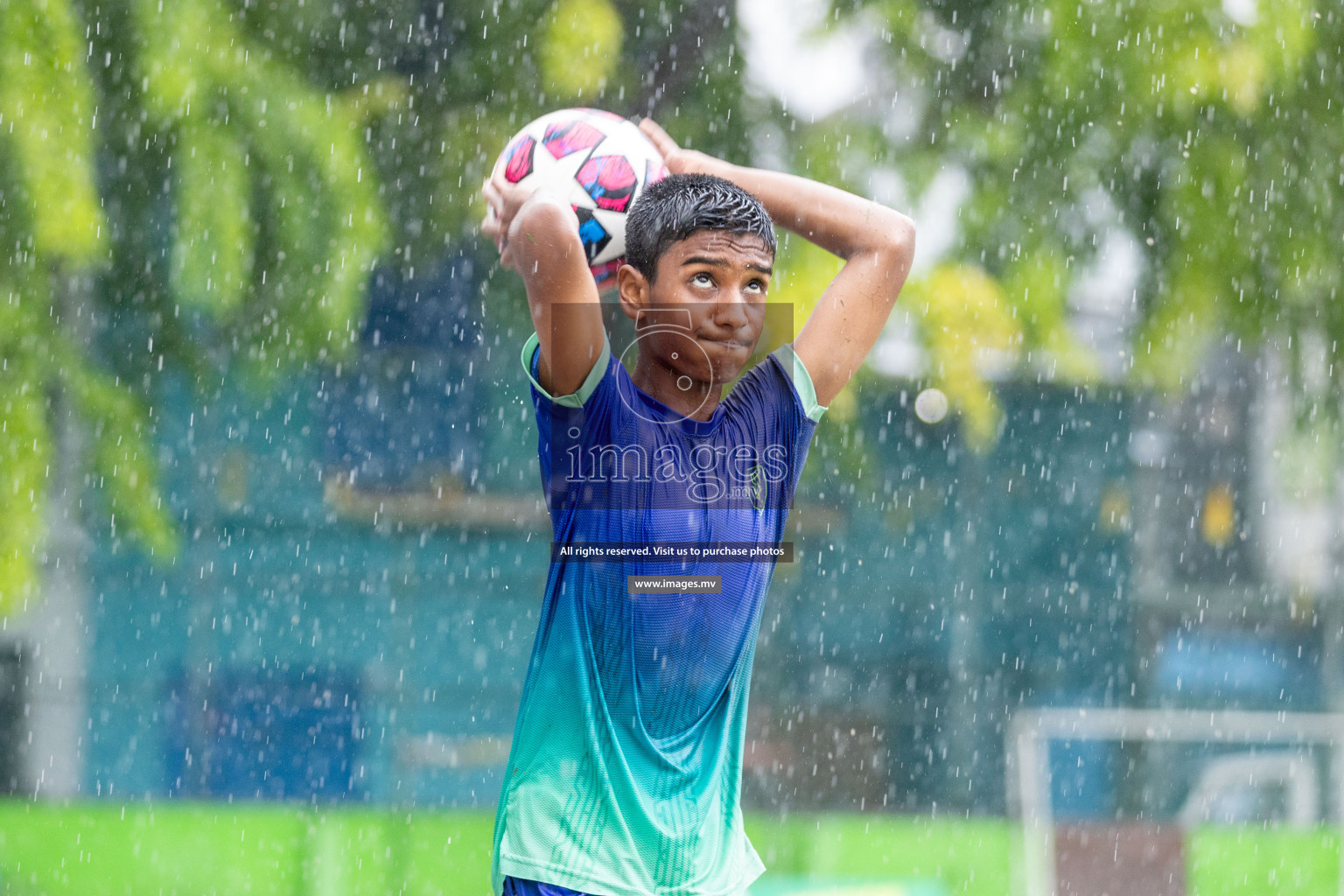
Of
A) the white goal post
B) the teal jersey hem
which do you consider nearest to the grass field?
the white goal post

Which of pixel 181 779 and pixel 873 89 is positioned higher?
pixel 873 89

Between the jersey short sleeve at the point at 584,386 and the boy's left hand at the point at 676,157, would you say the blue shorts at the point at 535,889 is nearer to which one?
the jersey short sleeve at the point at 584,386

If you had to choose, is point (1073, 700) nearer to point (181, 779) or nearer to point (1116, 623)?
point (1116, 623)

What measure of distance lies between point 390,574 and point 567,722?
591 cm

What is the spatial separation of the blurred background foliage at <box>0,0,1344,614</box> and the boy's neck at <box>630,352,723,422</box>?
14.4 ft

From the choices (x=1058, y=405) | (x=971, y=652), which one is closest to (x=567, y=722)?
(x=971, y=652)

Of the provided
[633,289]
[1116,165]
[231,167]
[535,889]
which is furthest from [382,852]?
[1116,165]

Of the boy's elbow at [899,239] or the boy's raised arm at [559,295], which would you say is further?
the boy's elbow at [899,239]

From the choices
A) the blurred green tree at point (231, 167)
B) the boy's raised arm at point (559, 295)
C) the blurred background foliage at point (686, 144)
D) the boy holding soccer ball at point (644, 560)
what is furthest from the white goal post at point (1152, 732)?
the boy's raised arm at point (559, 295)

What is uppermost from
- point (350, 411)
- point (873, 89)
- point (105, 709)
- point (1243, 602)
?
point (873, 89)

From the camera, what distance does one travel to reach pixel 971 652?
7.71 m

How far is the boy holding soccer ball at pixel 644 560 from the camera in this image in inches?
70.1

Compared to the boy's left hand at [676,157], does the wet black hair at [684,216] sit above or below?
below

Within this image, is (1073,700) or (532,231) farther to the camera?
(1073,700)
